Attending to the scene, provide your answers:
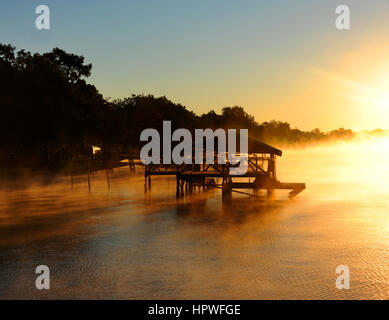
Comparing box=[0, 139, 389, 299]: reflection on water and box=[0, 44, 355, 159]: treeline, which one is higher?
box=[0, 44, 355, 159]: treeline

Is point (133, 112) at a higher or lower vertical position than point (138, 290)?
higher

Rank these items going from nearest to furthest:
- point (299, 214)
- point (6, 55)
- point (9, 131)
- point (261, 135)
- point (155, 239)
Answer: point (155, 239) < point (299, 214) < point (9, 131) < point (6, 55) < point (261, 135)

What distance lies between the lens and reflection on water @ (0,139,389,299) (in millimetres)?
14688

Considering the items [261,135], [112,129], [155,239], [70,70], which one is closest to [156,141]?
[112,129]

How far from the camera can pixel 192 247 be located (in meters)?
20.4

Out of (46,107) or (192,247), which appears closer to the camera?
(192,247)

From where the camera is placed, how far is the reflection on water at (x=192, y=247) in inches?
578

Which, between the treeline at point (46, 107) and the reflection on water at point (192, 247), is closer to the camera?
the reflection on water at point (192, 247)

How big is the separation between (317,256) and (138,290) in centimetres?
763

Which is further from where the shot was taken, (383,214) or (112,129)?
(112,129)

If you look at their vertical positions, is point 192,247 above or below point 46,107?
below

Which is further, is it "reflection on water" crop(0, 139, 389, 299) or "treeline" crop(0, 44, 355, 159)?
"treeline" crop(0, 44, 355, 159)

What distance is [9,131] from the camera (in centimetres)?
6444

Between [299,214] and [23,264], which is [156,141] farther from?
[23,264]
